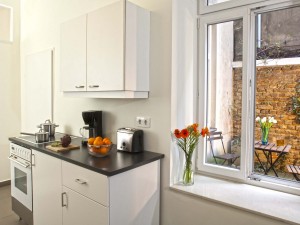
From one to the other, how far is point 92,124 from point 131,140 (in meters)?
0.58

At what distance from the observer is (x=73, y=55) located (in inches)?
87.7

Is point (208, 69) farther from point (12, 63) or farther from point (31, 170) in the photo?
point (12, 63)

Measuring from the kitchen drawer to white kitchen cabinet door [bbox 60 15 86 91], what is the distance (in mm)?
736

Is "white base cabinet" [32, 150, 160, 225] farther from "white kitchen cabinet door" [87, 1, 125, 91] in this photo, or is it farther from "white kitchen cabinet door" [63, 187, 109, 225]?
"white kitchen cabinet door" [87, 1, 125, 91]

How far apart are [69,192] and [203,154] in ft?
3.79

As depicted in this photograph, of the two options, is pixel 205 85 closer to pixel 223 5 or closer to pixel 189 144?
pixel 189 144

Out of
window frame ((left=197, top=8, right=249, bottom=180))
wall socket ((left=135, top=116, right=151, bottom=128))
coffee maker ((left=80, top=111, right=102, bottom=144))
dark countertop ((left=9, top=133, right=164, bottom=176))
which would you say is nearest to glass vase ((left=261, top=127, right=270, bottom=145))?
window frame ((left=197, top=8, right=249, bottom=180))

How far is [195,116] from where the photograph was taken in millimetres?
2119

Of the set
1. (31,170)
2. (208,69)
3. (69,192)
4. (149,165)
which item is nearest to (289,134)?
(208,69)

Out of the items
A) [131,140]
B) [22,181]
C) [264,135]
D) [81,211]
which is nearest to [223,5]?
[264,135]

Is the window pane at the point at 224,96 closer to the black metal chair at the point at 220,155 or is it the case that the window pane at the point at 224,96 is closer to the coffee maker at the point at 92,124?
the black metal chair at the point at 220,155

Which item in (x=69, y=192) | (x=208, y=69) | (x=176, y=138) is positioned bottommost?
(x=69, y=192)

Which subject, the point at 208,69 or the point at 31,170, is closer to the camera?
the point at 208,69

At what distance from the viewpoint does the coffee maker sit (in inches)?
91.8
